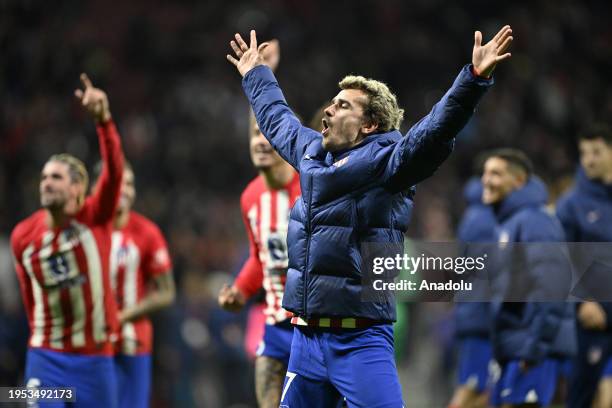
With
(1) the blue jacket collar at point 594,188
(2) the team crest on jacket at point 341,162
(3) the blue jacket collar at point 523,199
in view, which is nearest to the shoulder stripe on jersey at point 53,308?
(2) the team crest on jacket at point 341,162

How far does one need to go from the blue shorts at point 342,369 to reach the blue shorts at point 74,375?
7.47 feet

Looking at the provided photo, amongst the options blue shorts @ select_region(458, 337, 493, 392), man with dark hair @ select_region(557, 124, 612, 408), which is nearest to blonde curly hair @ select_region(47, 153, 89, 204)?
man with dark hair @ select_region(557, 124, 612, 408)

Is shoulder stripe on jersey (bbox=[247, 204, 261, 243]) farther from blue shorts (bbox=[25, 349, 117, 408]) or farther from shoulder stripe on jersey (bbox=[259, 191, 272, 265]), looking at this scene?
blue shorts (bbox=[25, 349, 117, 408])

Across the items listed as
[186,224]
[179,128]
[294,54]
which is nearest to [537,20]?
[294,54]

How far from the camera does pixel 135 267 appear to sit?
8422 mm

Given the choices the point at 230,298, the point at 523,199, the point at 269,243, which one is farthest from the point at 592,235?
the point at 230,298

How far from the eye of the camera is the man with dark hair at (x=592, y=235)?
815cm

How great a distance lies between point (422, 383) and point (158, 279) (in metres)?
7.91

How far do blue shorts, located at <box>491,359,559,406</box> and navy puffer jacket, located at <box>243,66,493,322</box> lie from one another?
9.62 ft

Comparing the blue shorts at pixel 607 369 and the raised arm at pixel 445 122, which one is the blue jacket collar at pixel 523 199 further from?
the raised arm at pixel 445 122

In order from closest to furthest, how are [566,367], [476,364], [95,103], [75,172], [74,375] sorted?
1. [95,103]
2. [74,375]
3. [75,172]
4. [566,367]
5. [476,364]

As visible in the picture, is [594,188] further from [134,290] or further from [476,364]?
[134,290]

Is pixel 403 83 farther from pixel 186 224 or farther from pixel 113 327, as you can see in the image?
pixel 113 327

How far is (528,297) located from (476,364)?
2604 millimetres
